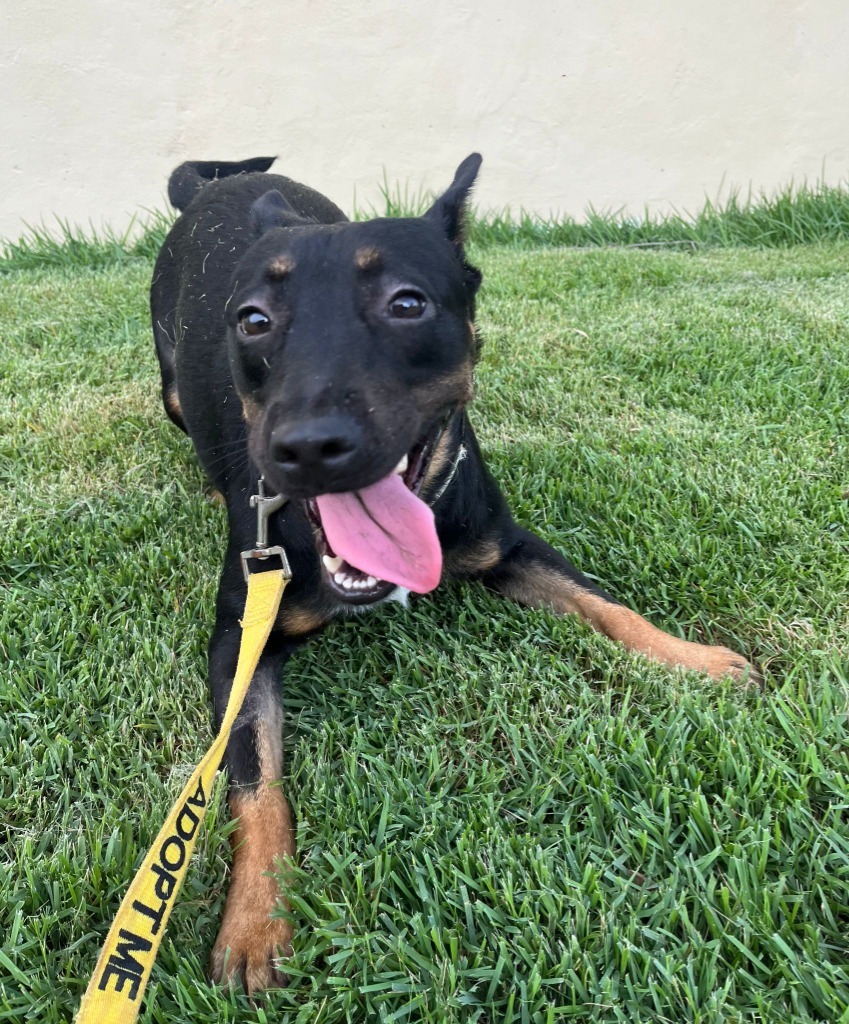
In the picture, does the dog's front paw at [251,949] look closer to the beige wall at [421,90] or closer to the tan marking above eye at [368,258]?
the tan marking above eye at [368,258]

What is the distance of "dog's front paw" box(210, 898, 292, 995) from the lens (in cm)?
144

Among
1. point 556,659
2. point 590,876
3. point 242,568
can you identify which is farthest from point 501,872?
point 242,568

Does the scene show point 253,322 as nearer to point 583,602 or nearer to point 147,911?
point 583,602

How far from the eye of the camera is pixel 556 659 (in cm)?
208

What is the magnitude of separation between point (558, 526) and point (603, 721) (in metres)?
1.11

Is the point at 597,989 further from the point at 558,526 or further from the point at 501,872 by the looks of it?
the point at 558,526

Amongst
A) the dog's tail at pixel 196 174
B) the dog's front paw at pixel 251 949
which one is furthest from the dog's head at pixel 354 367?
the dog's tail at pixel 196 174

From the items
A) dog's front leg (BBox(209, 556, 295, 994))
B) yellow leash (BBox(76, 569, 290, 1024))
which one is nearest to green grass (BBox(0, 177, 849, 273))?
dog's front leg (BBox(209, 556, 295, 994))

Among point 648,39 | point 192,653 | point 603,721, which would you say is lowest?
point 192,653

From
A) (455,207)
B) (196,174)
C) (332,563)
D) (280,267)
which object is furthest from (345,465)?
(196,174)

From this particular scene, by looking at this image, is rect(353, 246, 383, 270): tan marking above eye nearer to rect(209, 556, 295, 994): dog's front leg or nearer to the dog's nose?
the dog's nose

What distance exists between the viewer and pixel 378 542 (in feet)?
6.08

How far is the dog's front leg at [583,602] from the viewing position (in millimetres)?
2090

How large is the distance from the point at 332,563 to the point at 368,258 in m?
0.78
